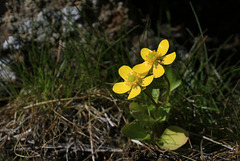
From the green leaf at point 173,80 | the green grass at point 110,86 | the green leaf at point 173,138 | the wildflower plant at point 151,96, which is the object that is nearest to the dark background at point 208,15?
the green grass at point 110,86

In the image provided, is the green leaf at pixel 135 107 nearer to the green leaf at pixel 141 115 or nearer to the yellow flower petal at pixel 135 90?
the green leaf at pixel 141 115

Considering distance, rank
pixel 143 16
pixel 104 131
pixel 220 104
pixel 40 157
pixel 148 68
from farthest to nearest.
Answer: pixel 143 16 → pixel 220 104 → pixel 104 131 → pixel 40 157 → pixel 148 68

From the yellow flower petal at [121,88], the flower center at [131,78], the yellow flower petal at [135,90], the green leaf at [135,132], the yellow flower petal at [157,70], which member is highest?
the yellow flower petal at [157,70]

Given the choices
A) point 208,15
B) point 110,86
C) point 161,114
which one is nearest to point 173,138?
point 161,114

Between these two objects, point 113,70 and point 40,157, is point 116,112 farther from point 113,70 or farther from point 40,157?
point 40,157

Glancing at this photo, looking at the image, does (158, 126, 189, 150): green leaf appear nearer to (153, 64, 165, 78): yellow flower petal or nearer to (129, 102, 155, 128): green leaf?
(129, 102, 155, 128): green leaf

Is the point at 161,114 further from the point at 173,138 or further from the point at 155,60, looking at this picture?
the point at 155,60

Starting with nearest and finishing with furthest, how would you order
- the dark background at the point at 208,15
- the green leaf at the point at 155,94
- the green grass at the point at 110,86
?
the green leaf at the point at 155,94
the green grass at the point at 110,86
the dark background at the point at 208,15

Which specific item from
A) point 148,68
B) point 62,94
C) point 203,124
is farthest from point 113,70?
point 203,124
